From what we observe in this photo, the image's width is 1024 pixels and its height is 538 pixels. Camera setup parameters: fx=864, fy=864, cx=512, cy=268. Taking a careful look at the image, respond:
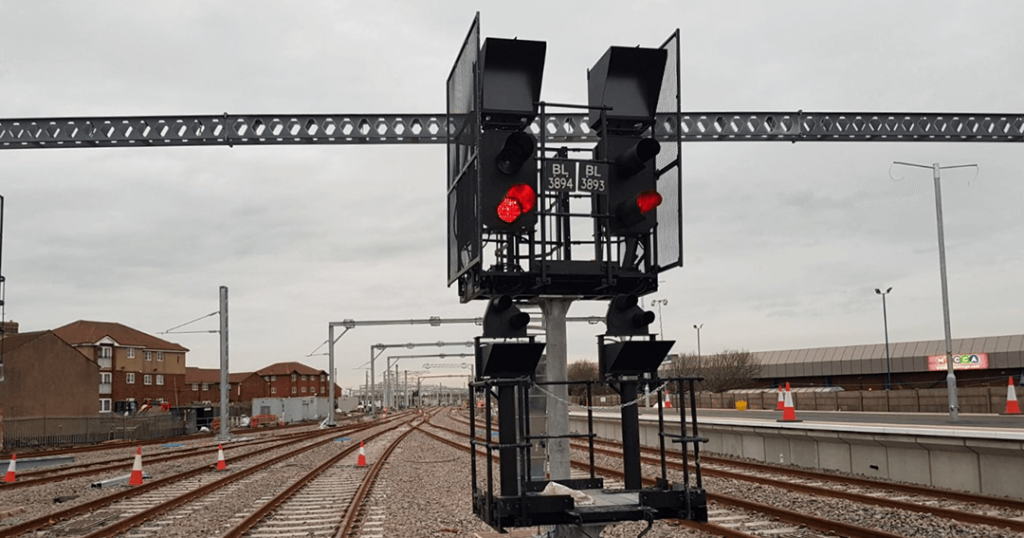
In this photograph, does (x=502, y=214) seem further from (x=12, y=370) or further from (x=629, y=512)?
(x=12, y=370)

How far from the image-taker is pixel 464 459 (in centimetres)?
2533

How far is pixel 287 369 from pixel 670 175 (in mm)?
124044

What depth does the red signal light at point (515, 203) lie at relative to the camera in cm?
605

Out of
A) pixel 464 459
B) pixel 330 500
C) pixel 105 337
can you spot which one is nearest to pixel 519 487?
pixel 330 500

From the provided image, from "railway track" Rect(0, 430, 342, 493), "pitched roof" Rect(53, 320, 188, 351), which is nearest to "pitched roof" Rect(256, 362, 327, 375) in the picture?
"pitched roof" Rect(53, 320, 188, 351)

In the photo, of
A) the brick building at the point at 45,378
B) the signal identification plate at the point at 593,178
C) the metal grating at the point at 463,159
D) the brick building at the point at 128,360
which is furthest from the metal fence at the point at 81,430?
the signal identification plate at the point at 593,178

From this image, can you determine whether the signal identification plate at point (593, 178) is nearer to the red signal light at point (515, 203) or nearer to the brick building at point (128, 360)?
the red signal light at point (515, 203)

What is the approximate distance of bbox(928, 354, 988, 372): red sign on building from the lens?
52625 mm

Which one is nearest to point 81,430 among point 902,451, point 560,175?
point 902,451

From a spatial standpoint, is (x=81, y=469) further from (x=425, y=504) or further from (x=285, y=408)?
(x=285, y=408)

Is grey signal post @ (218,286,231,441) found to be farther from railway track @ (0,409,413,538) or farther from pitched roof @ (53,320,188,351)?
pitched roof @ (53,320,188,351)

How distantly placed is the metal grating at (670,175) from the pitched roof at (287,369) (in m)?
121

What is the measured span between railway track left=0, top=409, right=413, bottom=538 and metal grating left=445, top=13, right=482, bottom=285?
8031 mm

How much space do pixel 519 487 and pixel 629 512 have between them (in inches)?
38.7
